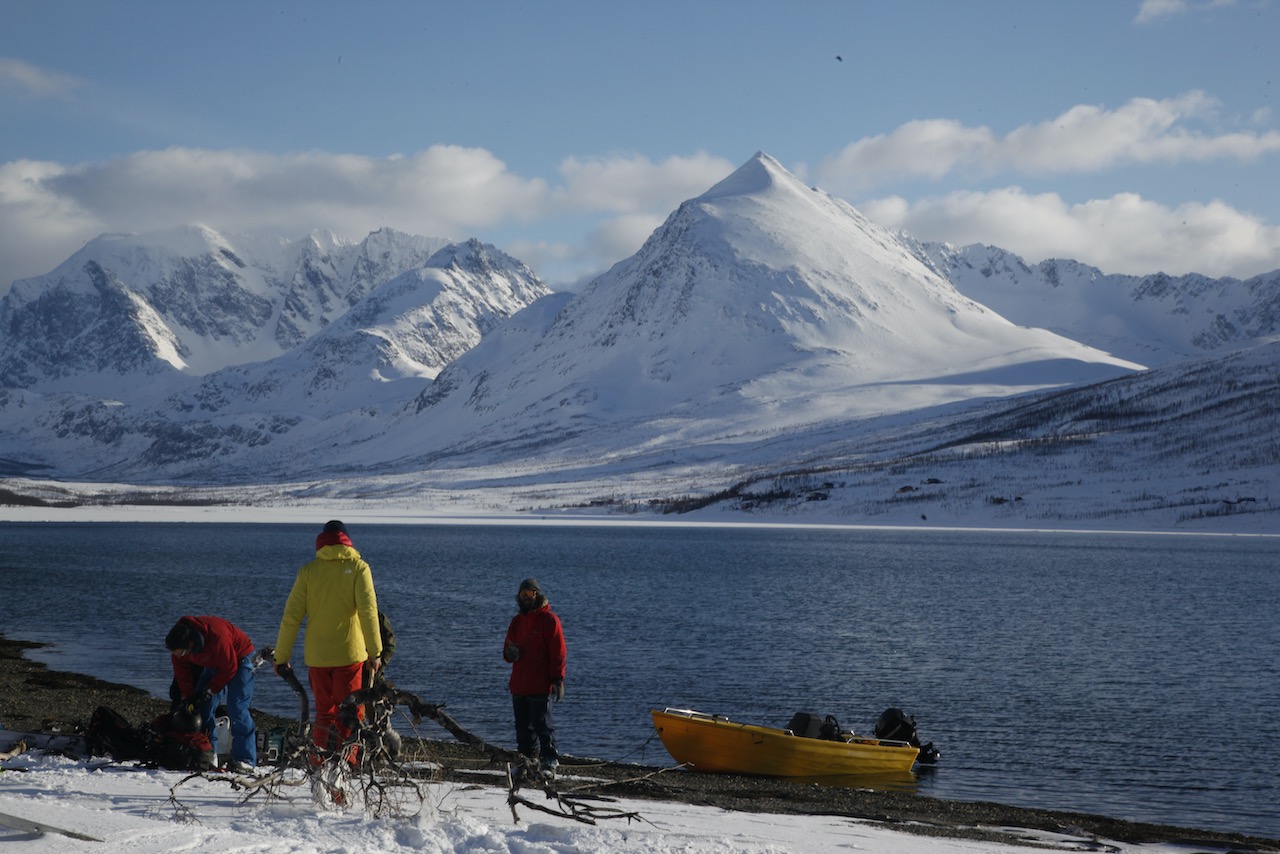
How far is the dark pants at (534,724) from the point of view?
1766 cm

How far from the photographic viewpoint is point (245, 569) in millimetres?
70562

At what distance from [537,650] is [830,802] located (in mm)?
5649

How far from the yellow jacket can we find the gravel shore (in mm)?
3461

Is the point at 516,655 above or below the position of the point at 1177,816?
above

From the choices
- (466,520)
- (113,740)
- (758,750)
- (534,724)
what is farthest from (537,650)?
(466,520)

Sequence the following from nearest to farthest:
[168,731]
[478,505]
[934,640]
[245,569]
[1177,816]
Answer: [168,731]
[1177,816]
[934,640]
[245,569]
[478,505]

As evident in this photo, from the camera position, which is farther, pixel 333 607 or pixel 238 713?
pixel 238 713

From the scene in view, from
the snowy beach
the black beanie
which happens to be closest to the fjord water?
the snowy beach

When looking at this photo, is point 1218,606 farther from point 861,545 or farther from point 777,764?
point 861,545

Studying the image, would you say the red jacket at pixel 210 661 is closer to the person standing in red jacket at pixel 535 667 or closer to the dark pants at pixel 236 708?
the dark pants at pixel 236 708

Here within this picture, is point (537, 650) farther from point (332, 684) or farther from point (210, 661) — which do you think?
point (210, 661)

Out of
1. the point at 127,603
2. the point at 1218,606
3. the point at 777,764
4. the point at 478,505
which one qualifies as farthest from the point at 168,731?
the point at 478,505

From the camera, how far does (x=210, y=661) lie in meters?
15.5

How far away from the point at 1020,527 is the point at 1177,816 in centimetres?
12542
